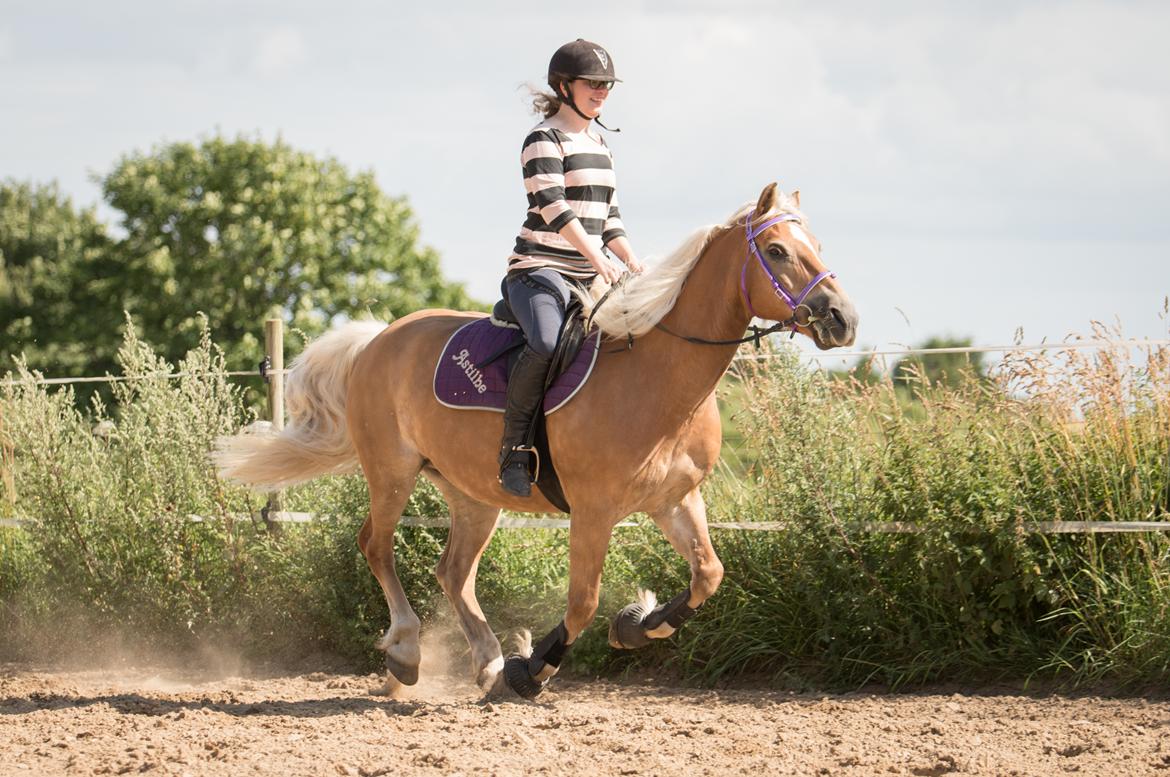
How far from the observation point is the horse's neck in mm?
5246

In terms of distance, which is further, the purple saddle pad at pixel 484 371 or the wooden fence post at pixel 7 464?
the wooden fence post at pixel 7 464

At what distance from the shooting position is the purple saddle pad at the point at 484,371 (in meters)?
5.54

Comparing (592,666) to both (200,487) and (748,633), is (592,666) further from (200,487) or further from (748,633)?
(200,487)

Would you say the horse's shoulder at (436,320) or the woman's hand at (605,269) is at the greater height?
the woman's hand at (605,269)

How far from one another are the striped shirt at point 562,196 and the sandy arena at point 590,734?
2193 mm

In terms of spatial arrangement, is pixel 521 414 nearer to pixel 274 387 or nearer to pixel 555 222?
pixel 555 222

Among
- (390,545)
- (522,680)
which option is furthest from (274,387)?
(522,680)

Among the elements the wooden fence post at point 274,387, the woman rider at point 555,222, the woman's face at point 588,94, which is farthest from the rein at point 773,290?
the wooden fence post at point 274,387

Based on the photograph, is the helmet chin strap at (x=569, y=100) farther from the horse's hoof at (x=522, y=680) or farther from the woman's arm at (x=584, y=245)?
the horse's hoof at (x=522, y=680)

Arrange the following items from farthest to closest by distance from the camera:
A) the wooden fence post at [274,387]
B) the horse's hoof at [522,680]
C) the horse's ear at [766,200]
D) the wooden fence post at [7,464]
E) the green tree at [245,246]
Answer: the green tree at [245,246], the wooden fence post at [7,464], the wooden fence post at [274,387], the horse's hoof at [522,680], the horse's ear at [766,200]

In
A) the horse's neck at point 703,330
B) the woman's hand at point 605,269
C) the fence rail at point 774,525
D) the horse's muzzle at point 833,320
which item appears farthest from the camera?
the fence rail at point 774,525

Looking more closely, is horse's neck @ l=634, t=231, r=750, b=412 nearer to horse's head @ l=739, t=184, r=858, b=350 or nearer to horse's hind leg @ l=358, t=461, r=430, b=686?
horse's head @ l=739, t=184, r=858, b=350

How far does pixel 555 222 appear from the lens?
545 centimetres

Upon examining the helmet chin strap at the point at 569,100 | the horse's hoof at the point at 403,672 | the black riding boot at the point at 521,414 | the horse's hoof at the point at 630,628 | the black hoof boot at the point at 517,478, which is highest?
the helmet chin strap at the point at 569,100
